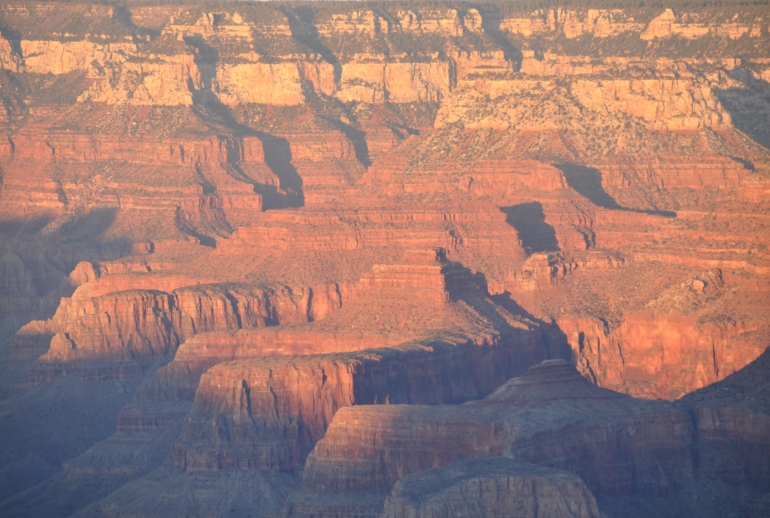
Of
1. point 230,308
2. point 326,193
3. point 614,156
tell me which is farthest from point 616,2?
point 230,308

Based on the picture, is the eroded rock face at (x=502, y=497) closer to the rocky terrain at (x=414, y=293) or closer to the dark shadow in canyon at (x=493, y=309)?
the rocky terrain at (x=414, y=293)

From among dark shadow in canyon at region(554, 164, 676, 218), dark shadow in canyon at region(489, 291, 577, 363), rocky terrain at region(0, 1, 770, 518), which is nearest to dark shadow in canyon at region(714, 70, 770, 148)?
rocky terrain at region(0, 1, 770, 518)

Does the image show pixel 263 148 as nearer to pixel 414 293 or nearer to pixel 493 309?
pixel 414 293

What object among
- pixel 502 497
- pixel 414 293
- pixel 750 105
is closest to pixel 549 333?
pixel 414 293

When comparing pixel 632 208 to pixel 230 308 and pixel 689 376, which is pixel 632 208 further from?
pixel 689 376

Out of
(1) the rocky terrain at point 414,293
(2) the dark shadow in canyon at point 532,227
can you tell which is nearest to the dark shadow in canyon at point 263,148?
(1) the rocky terrain at point 414,293

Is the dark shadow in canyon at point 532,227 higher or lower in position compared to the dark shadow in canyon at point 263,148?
lower

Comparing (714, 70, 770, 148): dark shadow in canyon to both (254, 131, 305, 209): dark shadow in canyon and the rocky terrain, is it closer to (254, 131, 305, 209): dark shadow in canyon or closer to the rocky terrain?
the rocky terrain
